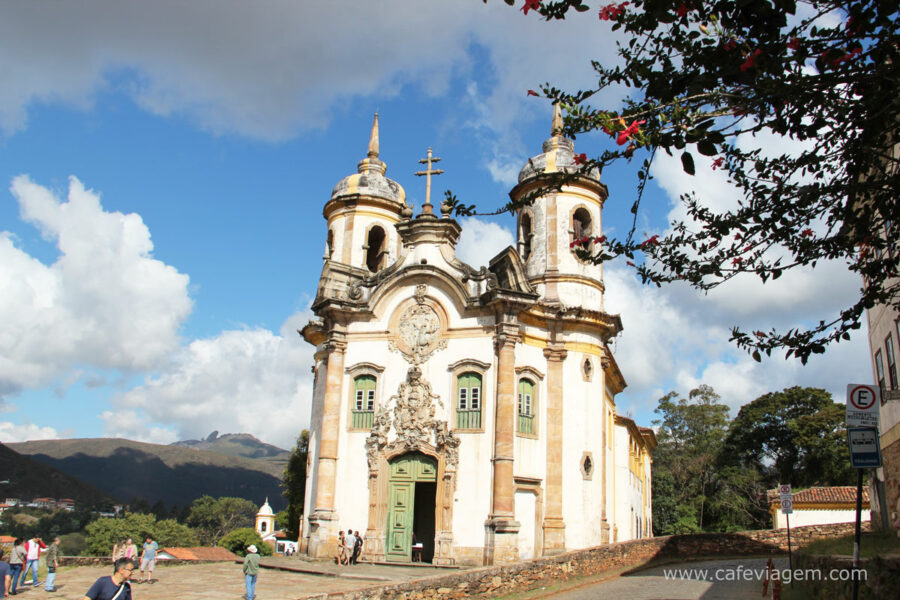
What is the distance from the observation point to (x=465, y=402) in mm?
23281

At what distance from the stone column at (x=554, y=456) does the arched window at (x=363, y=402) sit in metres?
5.63

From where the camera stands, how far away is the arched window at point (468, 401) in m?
23.0

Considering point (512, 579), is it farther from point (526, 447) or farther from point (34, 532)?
point (34, 532)

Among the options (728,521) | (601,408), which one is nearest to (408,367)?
(601,408)

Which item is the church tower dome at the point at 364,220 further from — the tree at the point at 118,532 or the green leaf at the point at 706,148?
the tree at the point at 118,532

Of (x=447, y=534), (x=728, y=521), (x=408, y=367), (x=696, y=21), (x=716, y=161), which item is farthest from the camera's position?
(x=728, y=521)

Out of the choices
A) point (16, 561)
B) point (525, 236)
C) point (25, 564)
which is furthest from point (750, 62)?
point (525, 236)

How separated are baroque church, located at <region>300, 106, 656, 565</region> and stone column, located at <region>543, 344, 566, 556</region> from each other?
4 cm

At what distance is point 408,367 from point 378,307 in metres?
2.34

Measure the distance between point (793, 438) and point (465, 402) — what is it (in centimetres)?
3708

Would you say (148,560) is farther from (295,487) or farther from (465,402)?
(295,487)

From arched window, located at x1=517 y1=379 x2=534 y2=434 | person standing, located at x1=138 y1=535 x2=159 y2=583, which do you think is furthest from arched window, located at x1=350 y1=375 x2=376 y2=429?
person standing, located at x1=138 y1=535 x2=159 y2=583

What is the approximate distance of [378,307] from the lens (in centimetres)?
2497

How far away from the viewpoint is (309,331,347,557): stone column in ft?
75.7
